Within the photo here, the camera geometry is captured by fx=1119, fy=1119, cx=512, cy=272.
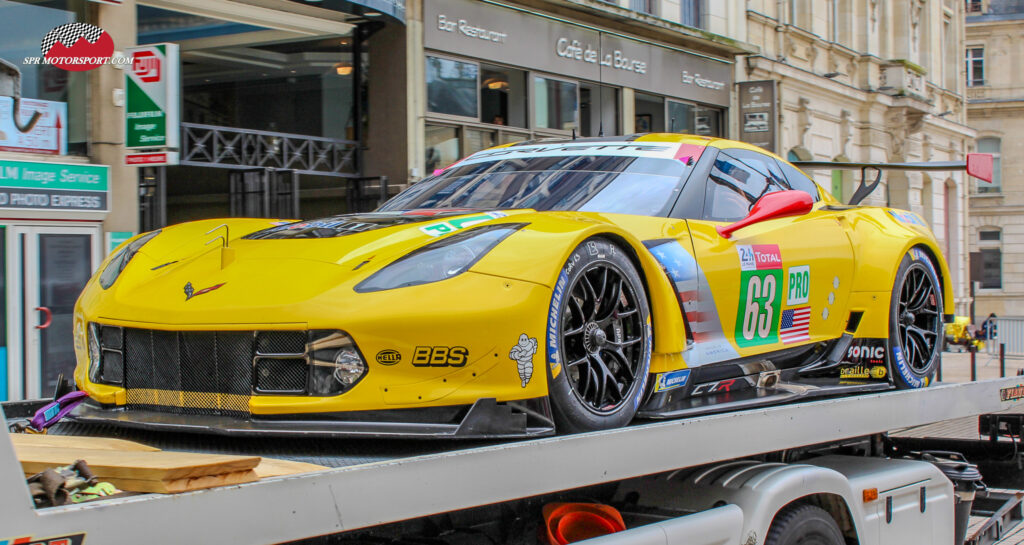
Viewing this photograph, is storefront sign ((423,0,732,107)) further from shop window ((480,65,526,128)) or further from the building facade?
the building facade

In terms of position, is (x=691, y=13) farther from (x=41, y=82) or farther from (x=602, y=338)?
(x=602, y=338)

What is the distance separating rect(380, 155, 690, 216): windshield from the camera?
4648 mm

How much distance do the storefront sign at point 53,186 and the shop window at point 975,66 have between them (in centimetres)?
5037

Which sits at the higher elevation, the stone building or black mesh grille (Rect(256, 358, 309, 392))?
the stone building

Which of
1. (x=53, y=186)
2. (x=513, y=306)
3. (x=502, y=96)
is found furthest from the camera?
(x=502, y=96)

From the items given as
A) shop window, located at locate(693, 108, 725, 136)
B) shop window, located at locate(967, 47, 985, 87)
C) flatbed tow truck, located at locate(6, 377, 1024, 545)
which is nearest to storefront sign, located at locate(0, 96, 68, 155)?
flatbed tow truck, located at locate(6, 377, 1024, 545)

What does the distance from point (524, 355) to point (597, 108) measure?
15011 mm

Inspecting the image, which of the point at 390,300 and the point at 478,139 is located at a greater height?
the point at 478,139

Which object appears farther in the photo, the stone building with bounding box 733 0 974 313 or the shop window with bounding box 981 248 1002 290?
the shop window with bounding box 981 248 1002 290

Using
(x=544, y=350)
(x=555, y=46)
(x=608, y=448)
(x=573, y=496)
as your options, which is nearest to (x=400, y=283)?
(x=544, y=350)

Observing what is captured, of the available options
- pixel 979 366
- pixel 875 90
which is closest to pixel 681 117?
pixel 979 366

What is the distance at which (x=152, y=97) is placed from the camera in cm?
1102

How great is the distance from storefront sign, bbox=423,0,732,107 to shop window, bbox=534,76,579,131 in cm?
20

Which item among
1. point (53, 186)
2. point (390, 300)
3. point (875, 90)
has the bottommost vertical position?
point (390, 300)
